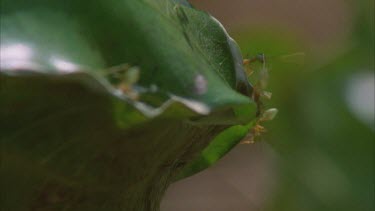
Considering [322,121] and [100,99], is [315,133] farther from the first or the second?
[100,99]

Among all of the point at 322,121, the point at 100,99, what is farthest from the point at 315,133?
the point at 100,99

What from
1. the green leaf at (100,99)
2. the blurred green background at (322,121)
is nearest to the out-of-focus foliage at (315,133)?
the blurred green background at (322,121)

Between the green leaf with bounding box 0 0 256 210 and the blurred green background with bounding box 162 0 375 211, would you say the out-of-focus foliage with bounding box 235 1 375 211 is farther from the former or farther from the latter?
the green leaf with bounding box 0 0 256 210

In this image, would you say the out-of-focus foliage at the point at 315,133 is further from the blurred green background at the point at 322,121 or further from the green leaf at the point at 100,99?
the green leaf at the point at 100,99

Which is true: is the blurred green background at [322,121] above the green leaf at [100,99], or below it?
below

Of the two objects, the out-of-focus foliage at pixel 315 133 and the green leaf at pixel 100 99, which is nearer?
the green leaf at pixel 100 99

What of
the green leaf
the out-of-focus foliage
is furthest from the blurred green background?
the green leaf

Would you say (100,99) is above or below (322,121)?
above

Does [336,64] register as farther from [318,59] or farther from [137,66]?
[137,66]
